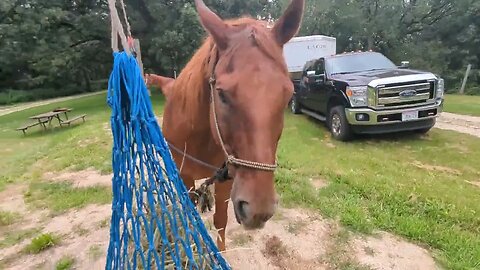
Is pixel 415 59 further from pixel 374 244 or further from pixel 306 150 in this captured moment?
pixel 374 244

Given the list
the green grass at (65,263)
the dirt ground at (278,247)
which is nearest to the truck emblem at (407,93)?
the dirt ground at (278,247)

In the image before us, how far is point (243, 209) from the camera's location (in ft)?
5.02

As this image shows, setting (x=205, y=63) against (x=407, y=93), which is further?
(x=407, y=93)

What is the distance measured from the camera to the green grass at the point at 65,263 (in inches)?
128

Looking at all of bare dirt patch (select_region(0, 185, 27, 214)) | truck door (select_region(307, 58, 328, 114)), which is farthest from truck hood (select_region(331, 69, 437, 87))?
bare dirt patch (select_region(0, 185, 27, 214))

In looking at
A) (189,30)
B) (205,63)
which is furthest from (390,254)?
(189,30)

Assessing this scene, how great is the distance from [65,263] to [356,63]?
7.48m

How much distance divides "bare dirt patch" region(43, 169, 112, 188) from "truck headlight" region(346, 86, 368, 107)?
15.9 feet

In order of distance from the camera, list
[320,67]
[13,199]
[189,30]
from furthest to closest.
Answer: [189,30] → [320,67] → [13,199]

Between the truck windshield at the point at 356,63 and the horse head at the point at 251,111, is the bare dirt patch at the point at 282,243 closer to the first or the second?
the horse head at the point at 251,111

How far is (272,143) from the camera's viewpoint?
1546mm

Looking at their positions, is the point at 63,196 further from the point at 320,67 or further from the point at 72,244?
the point at 320,67

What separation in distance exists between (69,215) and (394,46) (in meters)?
25.4

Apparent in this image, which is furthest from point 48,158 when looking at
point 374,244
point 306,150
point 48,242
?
point 374,244
